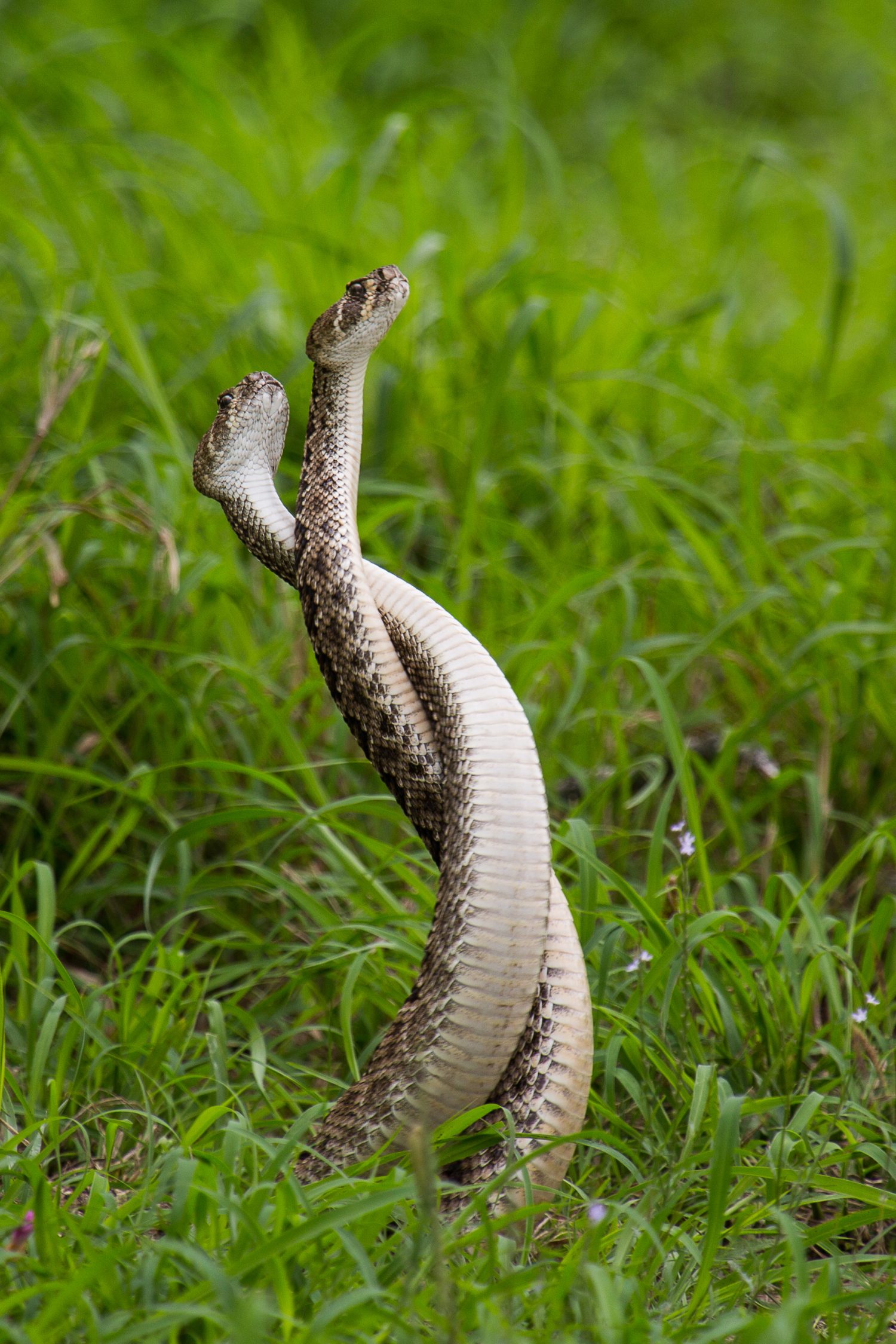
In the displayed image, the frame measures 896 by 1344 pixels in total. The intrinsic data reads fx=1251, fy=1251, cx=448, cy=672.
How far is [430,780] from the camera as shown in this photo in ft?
6.64

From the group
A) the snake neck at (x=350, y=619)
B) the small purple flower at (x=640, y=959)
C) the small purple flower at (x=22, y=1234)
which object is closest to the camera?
the small purple flower at (x=22, y=1234)

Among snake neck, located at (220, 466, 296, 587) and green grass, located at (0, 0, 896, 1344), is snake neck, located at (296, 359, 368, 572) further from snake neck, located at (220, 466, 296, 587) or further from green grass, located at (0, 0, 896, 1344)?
green grass, located at (0, 0, 896, 1344)

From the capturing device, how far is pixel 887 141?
7.96m

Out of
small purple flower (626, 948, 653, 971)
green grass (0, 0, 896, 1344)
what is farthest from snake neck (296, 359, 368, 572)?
small purple flower (626, 948, 653, 971)

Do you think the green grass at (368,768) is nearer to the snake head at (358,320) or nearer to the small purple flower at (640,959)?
the small purple flower at (640,959)

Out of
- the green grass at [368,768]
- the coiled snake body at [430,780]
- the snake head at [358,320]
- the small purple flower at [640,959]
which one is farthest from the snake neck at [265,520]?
the small purple flower at [640,959]

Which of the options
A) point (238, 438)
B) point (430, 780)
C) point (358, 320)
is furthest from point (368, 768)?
point (358, 320)

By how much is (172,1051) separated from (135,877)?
80 centimetres

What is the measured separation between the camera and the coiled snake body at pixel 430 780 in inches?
73.1

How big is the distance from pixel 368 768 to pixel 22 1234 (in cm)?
171

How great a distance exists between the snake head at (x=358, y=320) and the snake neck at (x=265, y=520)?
23cm

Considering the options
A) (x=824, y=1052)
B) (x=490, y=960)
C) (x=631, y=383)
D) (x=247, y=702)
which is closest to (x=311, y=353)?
(x=490, y=960)

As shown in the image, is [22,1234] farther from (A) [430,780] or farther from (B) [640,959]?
(B) [640,959]

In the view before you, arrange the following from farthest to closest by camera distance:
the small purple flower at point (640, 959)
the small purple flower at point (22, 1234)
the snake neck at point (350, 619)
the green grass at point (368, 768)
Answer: the small purple flower at point (640, 959) → the snake neck at point (350, 619) → the green grass at point (368, 768) → the small purple flower at point (22, 1234)
